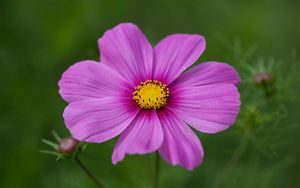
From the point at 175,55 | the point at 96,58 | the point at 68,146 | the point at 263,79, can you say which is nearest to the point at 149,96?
the point at 175,55

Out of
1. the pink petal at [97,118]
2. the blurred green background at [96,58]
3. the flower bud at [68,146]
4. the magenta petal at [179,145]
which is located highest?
the pink petal at [97,118]

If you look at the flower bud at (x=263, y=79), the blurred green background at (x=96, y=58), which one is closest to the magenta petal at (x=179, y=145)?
the flower bud at (x=263, y=79)

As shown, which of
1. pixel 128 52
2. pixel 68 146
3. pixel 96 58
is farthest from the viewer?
pixel 96 58

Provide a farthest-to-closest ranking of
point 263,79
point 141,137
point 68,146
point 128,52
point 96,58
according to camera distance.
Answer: point 96,58
point 263,79
point 128,52
point 68,146
point 141,137

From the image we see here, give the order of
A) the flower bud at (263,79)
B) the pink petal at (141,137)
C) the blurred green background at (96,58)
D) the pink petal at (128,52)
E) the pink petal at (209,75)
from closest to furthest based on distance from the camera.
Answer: the pink petal at (141,137), the pink petal at (209,75), the pink petal at (128,52), the flower bud at (263,79), the blurred green background at (96,58)

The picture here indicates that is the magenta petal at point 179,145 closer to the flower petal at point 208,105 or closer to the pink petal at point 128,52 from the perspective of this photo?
the flower petal at point 208,105

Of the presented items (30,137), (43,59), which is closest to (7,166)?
(30,137)

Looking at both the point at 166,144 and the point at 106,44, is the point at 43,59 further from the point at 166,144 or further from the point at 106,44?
the point at 166,144

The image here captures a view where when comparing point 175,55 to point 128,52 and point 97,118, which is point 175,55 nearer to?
point 128,52
